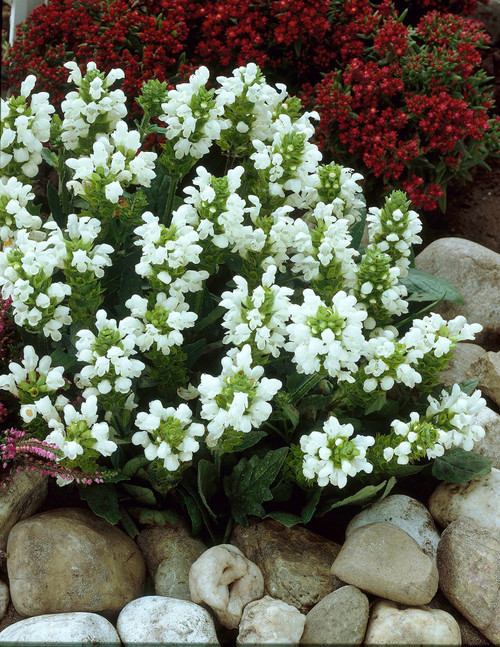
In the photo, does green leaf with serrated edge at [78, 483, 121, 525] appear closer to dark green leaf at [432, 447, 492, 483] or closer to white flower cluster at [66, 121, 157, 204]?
white flower cluster at [66, 121, 157, 204]

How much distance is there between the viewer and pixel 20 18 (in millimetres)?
4312

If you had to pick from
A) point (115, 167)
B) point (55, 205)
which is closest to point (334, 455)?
point (115, 167)

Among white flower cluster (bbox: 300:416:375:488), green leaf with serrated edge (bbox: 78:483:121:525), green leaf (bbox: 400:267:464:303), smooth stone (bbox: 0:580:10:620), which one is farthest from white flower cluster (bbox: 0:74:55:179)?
green leaf (bbox: 400:267:464:303)

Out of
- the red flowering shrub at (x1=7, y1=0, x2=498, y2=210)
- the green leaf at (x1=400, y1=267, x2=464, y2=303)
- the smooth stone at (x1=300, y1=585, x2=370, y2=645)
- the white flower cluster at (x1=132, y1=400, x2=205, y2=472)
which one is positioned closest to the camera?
the white flower cluster at (x1=132, y1=400, x2=205, y2=472)

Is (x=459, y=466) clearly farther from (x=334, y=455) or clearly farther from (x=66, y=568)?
(x=66, y=568)

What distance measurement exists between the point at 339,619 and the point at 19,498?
116cm

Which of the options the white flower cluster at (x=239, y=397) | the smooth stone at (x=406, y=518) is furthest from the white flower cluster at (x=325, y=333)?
the smooth stone at (x=406, y=518)

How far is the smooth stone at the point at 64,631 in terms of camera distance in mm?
2115

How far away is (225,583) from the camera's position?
7.64 feet

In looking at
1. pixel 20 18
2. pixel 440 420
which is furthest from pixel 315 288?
pixel 20 18

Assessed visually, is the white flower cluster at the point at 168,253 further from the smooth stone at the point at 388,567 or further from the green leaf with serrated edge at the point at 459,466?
the green leaf with serrated edge at the point at 459,466

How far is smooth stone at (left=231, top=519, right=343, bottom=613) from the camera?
2.39 meters

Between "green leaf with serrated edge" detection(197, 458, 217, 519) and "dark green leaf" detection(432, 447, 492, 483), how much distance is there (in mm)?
816

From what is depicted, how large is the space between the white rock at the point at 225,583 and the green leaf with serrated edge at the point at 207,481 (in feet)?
0.54
